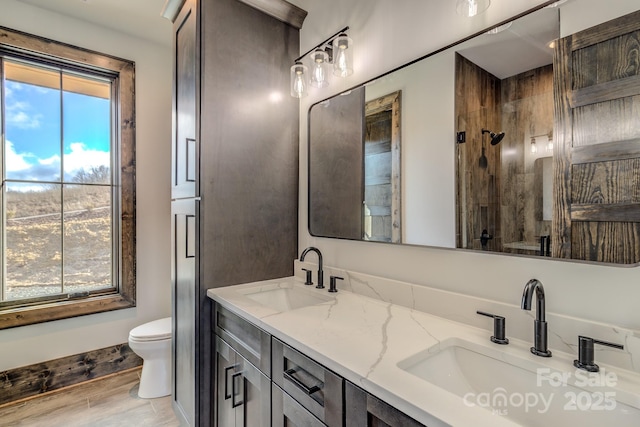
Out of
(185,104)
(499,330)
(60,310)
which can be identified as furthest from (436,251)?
(60,310)

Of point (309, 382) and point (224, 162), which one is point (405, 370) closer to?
point (309, 382)

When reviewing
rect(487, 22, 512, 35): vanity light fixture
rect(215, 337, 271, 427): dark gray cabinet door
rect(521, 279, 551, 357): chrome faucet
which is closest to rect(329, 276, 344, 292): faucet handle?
rect(215, 337, 271, 427): dark gray cabinet door

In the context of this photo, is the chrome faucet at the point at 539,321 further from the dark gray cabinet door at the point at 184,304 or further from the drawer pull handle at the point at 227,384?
the dark gray cabinet door at the point at 184,304

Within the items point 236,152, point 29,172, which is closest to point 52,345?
point 29,172

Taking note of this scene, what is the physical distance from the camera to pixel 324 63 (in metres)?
1.73

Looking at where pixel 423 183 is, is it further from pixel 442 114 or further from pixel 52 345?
pixel 52 345

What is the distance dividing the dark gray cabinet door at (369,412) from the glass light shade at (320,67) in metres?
1.47

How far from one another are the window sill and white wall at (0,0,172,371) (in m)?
0.05

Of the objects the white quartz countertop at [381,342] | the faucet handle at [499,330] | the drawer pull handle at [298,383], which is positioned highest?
the faucet handle at [499,330]

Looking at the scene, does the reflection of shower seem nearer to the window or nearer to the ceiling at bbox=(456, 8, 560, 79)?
the ceiling at bbox=(456, 8, 560, 79)

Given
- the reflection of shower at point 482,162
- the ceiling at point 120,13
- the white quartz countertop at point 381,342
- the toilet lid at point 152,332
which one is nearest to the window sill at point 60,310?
the toilet lid at point 152,332

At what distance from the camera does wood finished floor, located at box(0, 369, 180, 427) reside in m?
1.92

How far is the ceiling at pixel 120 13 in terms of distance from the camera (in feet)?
7.11

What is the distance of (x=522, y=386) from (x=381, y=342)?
1.29 ft
